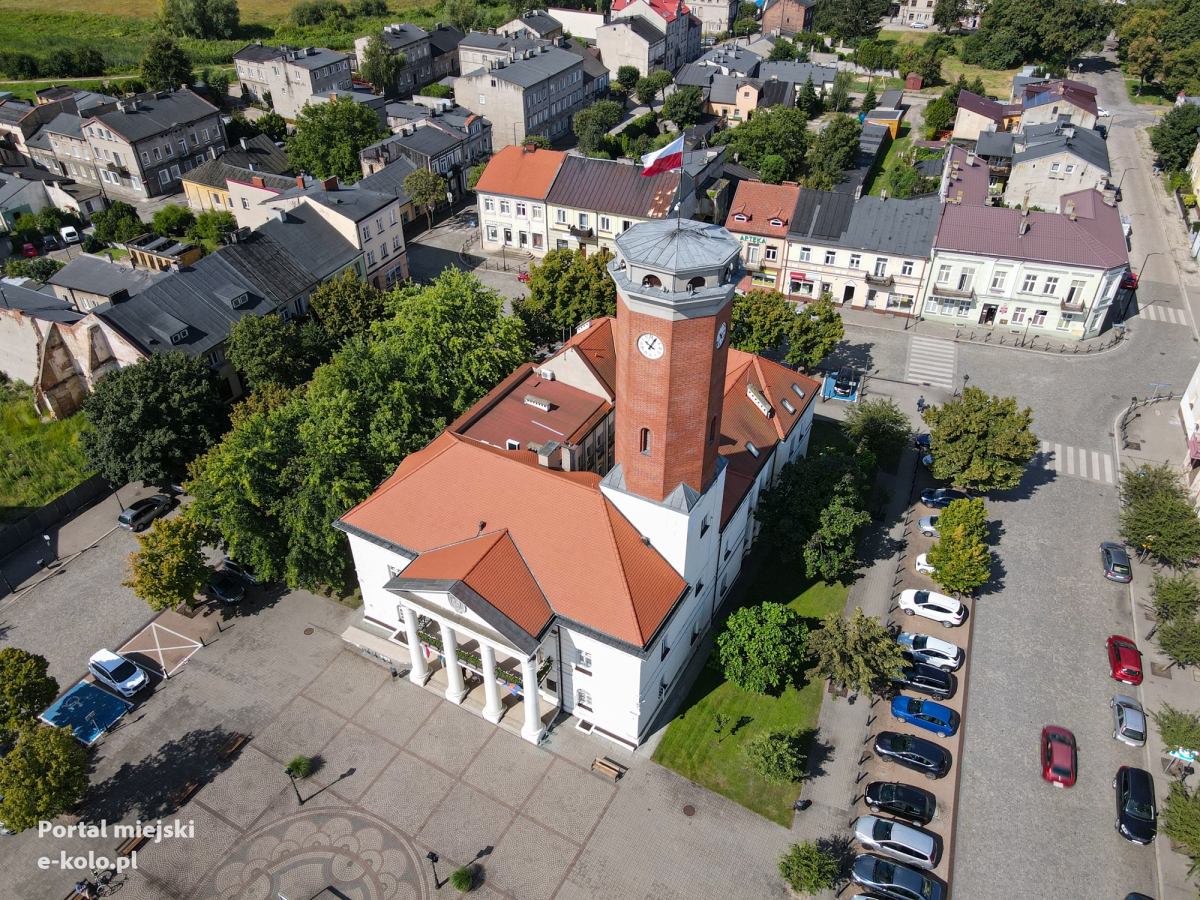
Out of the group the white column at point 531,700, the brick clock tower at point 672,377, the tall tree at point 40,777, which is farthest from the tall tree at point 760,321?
the tall tree at point 40,777

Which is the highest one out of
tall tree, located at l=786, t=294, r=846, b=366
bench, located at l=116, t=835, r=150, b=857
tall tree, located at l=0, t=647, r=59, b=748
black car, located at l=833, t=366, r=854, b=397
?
tall tree, located at l=786, t=294, r=846, b=366

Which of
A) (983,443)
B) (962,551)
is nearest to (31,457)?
(962,551)

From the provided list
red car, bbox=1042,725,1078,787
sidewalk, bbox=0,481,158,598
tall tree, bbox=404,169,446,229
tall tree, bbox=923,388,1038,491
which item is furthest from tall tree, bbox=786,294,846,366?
sidewalk, bbox=0,481,158,598

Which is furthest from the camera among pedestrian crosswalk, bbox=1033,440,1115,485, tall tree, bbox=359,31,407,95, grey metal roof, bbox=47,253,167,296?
tall tree, bbox=359,31,407,95

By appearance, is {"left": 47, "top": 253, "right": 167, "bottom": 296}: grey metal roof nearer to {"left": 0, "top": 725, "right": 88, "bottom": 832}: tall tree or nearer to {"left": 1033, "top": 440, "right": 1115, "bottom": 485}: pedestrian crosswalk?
{"left": 0, "top": 725, "right": 88, "bottom": 832}: tall tree

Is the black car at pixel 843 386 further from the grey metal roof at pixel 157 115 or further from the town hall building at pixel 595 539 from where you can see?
the grey metal roof at pixel 157 115
